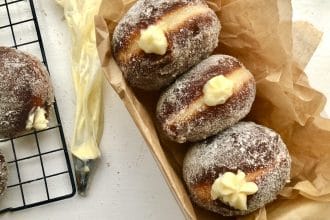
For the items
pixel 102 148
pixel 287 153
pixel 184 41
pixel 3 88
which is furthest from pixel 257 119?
pixel 3 88

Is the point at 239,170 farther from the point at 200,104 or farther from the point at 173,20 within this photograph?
the point at 173,20

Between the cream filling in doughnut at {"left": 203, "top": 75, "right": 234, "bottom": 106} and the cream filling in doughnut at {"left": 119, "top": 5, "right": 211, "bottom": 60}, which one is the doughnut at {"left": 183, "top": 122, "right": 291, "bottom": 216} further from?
the cream filling in doughnut at {"left": 119, "top": 5, "right": 211, "bottom": 60}

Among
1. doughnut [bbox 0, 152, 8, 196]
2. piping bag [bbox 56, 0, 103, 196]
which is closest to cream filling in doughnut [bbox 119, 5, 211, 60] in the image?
piping bag [bbox 56, 0, 103, 196]

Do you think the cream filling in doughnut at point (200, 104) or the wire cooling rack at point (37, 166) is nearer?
the cream filling in doughnut at point (200, 104)

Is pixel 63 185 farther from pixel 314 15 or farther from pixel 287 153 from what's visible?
pixel 314 15

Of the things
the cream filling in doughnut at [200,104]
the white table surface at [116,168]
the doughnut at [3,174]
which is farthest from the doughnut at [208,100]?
the doughnut at [3,174]

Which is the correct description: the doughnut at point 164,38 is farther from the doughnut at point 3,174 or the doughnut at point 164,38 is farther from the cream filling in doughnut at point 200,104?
the doughnut at point 3,174
